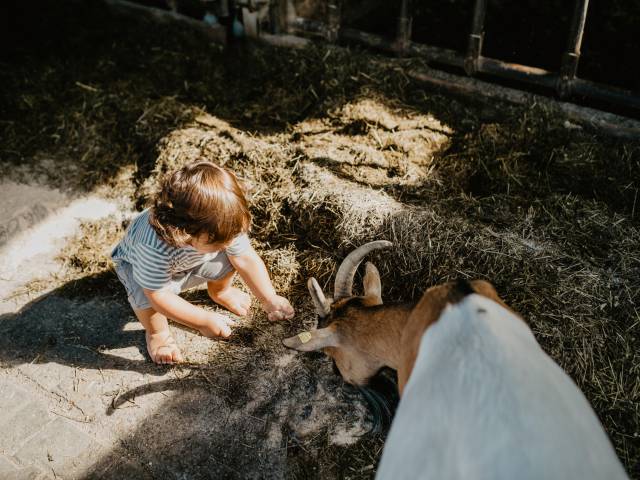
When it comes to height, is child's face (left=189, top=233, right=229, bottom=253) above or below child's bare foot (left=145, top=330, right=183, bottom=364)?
above

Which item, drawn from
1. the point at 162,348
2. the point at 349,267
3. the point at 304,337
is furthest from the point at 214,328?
the point at 349,267

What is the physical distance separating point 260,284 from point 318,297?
62 centimetres

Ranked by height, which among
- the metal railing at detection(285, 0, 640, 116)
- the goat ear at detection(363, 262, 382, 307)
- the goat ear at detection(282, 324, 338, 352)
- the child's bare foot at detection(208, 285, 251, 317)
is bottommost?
the child's bare foot at detection(208, 285, 251, 317)

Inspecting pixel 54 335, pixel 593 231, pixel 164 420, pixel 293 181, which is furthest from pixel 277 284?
pixel 593 231

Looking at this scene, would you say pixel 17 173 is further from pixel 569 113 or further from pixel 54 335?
pixel 569 113

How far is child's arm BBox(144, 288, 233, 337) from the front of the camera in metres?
2.83

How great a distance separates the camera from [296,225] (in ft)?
11.9

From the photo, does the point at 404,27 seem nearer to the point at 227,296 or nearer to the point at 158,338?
the point at 227,296

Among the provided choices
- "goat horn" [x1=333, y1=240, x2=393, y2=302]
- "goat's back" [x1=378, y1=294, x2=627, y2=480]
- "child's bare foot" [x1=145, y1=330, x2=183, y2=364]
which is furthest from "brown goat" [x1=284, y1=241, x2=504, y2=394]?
"child's bare foot" [x1=145, y1=330, x2=183, y2=364]

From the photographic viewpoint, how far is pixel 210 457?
105 inches

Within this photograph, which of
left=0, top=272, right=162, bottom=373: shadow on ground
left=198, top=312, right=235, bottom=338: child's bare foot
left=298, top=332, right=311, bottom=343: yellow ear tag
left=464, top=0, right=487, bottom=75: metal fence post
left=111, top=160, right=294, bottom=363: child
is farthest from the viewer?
left=464, top=0, right=487, bottom=75: metal fence post

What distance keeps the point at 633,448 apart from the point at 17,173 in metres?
4.30

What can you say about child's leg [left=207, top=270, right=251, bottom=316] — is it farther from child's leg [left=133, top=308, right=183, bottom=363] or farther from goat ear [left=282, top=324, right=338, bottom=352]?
goat ear [left=282, top=324, right=338, bottom=352]

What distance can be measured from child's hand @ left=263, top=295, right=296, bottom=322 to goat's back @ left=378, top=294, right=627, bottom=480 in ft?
4.21
